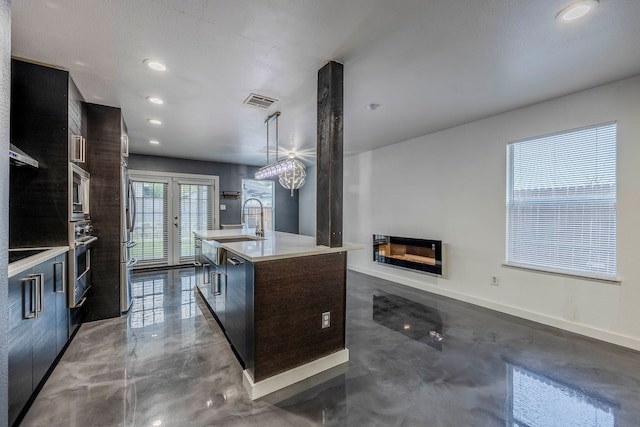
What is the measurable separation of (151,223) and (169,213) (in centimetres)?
41

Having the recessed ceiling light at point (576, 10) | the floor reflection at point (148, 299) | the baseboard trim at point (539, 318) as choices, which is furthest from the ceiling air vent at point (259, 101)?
the baseboard trim at point (539, 318)

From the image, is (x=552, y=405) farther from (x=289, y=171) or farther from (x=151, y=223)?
(x=151, y=223)

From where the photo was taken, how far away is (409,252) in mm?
4750

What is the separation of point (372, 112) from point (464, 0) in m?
1.85

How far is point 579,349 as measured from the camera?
2543 mm

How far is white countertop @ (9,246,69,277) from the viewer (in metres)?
1.52

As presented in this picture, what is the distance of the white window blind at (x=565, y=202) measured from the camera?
8.98 feet

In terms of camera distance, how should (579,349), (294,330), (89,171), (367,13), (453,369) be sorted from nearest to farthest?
(367,13) → (294,330) → (453,369) → (579,349) → (89,171)

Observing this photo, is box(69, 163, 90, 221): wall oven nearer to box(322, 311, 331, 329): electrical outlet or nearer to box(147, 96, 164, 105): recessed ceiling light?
box(147, 96, 164, 105): recessed ceiling light

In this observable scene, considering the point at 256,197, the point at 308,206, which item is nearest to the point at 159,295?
the point at 256,197

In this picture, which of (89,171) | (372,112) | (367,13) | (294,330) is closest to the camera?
(367,13)

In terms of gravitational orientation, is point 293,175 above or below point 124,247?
above

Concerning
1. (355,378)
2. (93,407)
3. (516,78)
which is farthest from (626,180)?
(93,407)

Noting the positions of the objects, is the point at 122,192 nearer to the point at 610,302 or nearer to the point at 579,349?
the point at 579,349
